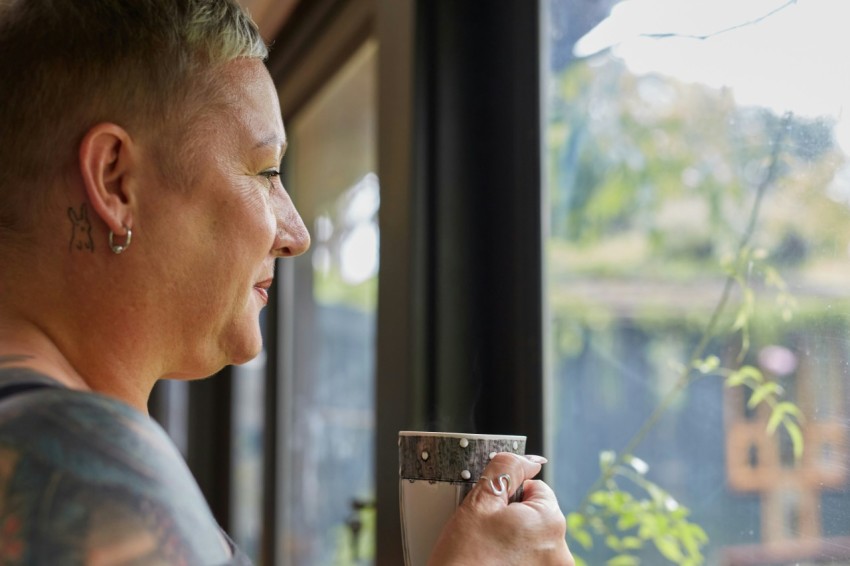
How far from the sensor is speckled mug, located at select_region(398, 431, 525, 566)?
2.58 feet

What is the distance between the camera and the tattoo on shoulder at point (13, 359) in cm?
66

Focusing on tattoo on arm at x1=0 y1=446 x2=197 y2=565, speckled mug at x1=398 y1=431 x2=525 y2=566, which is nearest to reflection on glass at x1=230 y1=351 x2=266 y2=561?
speckled mug at x1=398 y1=431 x2=525 y2=566

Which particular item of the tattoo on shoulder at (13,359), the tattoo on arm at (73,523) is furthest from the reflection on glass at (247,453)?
the tattoo on arm at (73,523)

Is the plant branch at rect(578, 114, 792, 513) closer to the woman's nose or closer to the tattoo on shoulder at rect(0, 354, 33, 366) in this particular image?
the woman's nose

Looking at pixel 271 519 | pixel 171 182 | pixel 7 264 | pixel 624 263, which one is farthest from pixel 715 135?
pixel 271 519

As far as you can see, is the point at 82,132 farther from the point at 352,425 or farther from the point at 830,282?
the point at 352,425

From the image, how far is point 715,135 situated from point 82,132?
643mm

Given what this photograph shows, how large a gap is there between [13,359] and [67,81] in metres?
0.22

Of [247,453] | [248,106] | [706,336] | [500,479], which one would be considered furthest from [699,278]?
[247,453]

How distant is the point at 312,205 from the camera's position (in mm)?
2242

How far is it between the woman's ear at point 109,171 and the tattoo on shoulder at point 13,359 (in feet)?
0.41

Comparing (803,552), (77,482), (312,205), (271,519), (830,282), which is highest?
(312,205)

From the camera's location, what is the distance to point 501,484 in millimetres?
776

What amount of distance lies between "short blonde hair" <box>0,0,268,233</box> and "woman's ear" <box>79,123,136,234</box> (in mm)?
11
